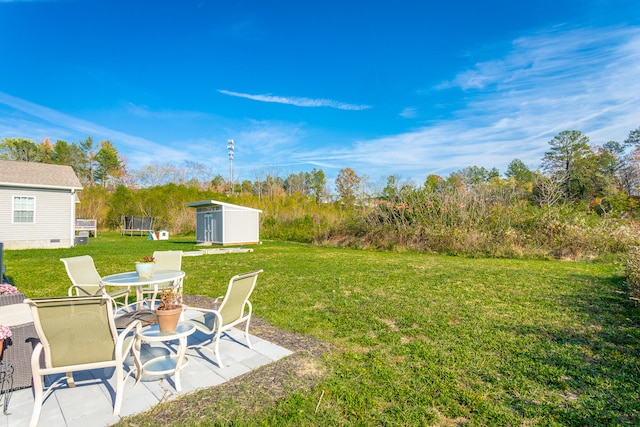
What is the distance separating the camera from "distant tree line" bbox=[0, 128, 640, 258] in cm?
1066

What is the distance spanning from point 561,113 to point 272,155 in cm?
2299

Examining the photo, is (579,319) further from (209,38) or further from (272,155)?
(272,155)

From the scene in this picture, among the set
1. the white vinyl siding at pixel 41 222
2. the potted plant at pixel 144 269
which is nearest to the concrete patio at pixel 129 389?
the potted plant at pixel 144 269

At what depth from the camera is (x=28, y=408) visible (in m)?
2.09

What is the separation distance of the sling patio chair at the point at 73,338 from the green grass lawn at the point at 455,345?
26.7 inches

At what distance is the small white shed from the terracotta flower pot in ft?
41.5

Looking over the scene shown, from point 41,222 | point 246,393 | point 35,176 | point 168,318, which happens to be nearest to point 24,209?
point 41,222

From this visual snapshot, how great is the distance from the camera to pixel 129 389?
7.68ft

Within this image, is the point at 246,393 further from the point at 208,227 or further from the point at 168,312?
the point at 208,227

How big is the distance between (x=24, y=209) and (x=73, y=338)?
48.4 ft

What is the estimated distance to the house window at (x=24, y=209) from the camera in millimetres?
12453

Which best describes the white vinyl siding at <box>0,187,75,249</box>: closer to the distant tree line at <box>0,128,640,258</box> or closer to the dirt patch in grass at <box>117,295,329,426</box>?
the distant tree line at <box>0,128,640,258</box>

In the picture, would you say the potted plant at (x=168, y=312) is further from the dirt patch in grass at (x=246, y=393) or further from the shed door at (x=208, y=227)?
the shed door at (x=208, y=227)

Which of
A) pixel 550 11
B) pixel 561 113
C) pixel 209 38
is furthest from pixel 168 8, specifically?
pixel 561 113
